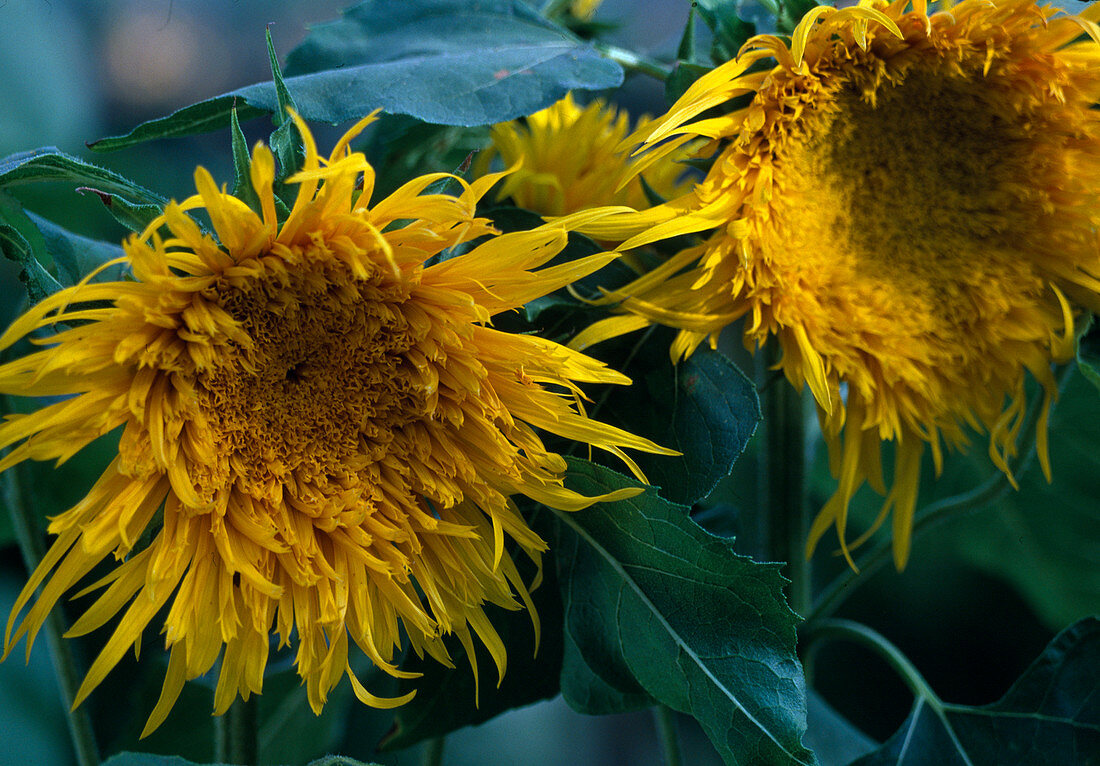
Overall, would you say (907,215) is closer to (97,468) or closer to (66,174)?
(66,174)

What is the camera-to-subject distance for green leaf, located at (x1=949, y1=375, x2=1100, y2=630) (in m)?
0.79

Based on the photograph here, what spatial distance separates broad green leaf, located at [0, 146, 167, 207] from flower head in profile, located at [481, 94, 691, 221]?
226mm

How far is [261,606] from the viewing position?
1.29ft

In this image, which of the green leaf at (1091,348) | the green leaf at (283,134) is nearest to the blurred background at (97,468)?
the green leaf at (1091,348)

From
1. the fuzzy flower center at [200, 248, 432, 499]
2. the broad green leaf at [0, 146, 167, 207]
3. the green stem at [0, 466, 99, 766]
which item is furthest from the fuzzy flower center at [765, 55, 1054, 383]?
the green stem at [0, 466, 99, 766]

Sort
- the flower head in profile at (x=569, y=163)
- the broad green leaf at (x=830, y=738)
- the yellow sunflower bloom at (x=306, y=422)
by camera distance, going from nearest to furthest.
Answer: the yellow sunflower bloom at (x=306, y=422), the flower head in profile at (x=569, y=163), the broad green leaf at (x=830, y=738)

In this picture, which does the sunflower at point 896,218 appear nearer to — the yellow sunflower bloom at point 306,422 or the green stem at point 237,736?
the yellow sunflower bloom at point 306,422

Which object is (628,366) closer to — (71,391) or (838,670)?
(71,391)

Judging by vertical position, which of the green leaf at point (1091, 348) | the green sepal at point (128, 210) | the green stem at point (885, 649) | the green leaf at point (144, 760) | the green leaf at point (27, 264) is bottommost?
the green stem at point (885, 649)

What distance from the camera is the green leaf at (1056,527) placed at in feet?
2.58

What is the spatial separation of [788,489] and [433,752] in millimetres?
310

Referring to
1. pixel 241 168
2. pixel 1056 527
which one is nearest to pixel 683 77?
pixel 241 168

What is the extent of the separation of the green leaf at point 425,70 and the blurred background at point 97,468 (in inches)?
8.7

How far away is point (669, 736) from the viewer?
59 cm
